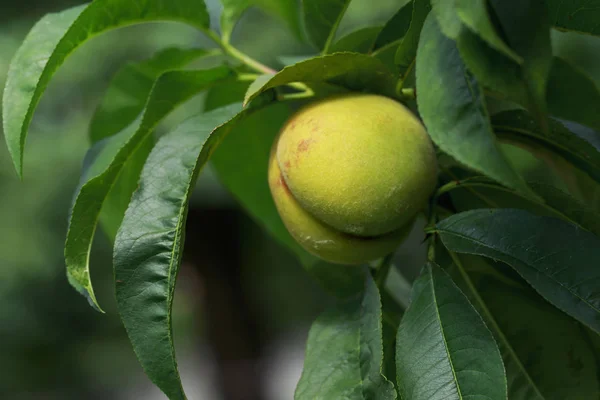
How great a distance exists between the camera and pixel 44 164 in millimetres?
1816

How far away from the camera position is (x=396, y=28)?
0.46m

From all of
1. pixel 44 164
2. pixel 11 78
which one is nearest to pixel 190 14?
pixel 11 78

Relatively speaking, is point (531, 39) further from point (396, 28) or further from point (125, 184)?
point (125, 184)

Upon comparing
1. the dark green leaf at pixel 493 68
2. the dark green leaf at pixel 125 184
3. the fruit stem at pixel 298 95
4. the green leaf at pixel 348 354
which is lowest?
the green leaf at pixel 348 354

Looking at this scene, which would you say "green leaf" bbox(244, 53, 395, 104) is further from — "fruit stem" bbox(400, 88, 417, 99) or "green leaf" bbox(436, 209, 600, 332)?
"green leaf" bbox(436, 209, 600, 332)

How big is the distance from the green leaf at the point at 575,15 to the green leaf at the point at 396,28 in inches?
4.2

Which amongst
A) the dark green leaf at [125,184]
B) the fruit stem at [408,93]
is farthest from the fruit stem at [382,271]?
the dark green leaf at [125,184]

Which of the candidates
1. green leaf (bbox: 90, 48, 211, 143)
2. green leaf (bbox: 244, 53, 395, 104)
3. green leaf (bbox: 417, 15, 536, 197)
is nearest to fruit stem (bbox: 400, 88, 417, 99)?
green leaf (bbox: 244, 53, 395, 104)

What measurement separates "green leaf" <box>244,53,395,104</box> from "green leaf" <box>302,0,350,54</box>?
0.08 meters

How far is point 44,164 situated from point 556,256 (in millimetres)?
1715

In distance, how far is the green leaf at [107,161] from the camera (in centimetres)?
41

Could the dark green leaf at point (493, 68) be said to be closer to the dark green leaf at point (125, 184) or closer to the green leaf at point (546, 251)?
the green leaf at point (546, 251)

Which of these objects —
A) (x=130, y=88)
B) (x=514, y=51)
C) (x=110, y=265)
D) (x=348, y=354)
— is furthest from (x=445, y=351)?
(x=110, y=265)

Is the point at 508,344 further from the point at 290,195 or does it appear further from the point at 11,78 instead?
the point at 11,78
